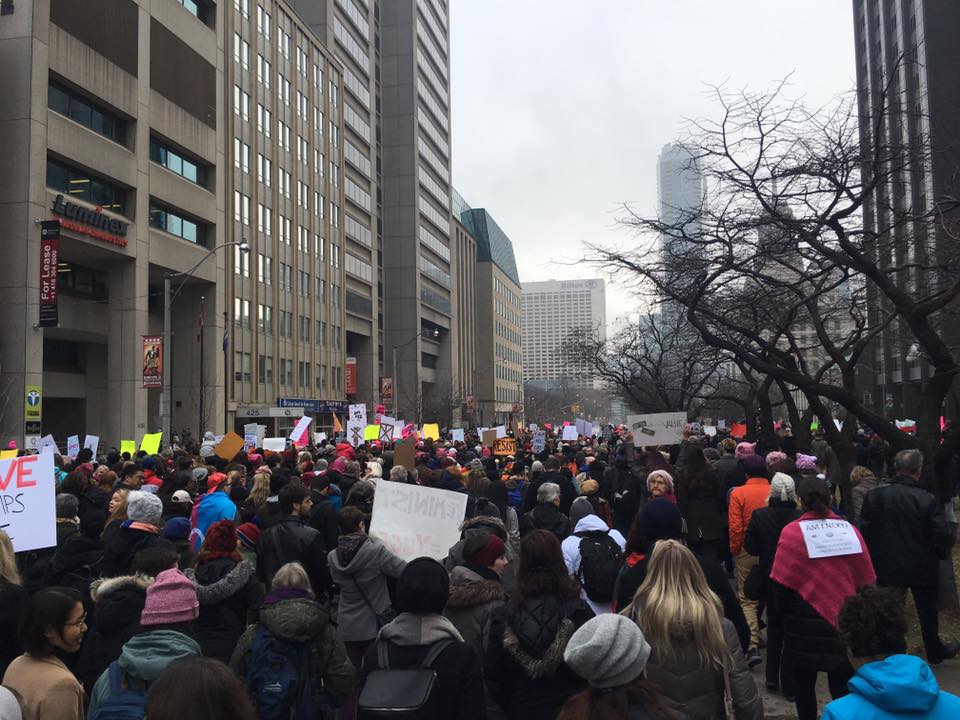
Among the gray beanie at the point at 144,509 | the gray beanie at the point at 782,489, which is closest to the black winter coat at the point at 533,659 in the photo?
the gray beanie at the point at 144,509

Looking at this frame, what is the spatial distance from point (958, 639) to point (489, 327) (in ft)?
396

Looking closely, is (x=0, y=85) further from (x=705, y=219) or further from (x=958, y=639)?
(x=958, y=639)

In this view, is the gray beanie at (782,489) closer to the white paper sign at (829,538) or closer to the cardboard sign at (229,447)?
the white paper sign at (829,538)

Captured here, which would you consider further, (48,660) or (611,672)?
(48,660)

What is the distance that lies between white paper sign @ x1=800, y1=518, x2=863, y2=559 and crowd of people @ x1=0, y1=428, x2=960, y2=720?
14mm

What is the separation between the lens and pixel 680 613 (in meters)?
3.96

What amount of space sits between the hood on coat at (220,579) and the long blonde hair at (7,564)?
100 cm

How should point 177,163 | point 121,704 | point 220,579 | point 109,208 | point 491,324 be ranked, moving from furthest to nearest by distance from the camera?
point 491,324, point 177,163, point 109,208, point 220,579, point 121,704

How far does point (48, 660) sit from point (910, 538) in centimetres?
656

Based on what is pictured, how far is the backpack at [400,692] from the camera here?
369cm

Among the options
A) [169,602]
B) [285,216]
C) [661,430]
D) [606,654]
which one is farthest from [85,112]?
[606,654]

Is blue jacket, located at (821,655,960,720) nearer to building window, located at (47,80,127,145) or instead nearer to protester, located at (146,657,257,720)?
protester, located at (146,657,257,720)

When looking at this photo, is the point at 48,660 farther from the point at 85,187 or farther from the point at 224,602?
the point at 85,187

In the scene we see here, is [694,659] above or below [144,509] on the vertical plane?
below
